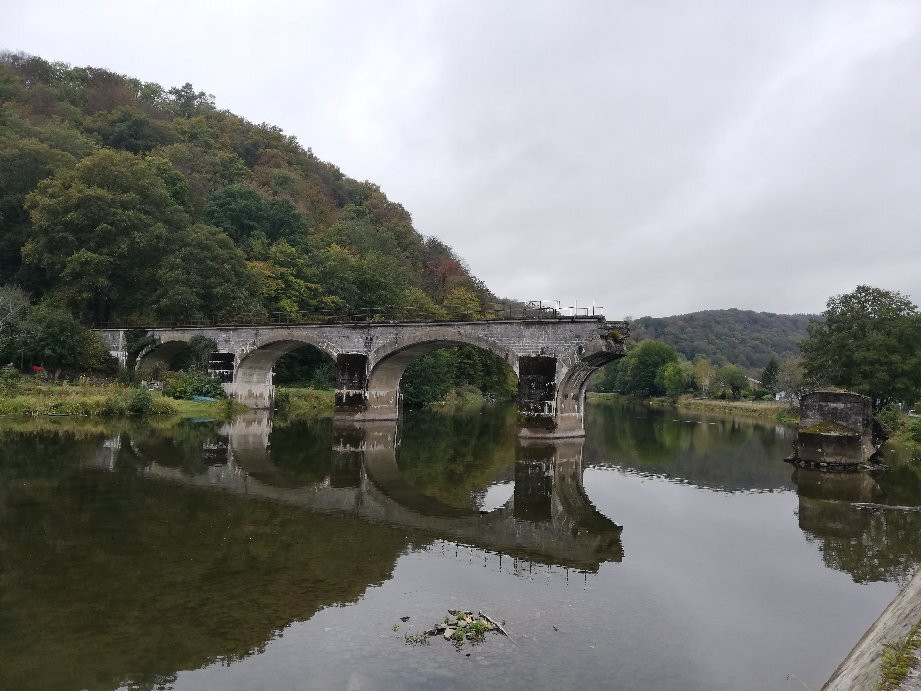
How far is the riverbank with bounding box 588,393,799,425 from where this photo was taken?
53.7m

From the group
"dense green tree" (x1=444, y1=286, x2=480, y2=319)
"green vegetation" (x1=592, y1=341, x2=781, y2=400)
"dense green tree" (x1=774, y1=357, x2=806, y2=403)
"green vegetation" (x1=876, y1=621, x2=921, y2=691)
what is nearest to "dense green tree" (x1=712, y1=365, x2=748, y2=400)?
"green vegetation" (x1=592, y1=341, x2=781, y2=400)

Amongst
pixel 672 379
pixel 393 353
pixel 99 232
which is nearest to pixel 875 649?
pixel 393 353

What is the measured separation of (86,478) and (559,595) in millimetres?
12935

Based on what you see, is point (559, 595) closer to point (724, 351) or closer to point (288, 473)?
point (288, 473)

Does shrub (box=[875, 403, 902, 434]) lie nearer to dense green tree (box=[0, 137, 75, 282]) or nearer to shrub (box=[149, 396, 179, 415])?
shrub (box=[149, 396, 179, 415])

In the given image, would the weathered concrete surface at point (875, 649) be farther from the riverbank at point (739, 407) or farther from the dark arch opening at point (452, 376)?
the riverbank at point (739, 407)

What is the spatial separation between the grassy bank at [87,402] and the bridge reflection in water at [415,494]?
24.3 feet

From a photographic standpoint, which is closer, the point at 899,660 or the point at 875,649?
the point at 899,660

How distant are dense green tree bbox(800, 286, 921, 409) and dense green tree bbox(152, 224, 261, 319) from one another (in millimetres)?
37874

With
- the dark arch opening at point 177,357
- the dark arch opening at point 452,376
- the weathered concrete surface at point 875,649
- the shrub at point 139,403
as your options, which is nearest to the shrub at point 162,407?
the shrub at point 139,403

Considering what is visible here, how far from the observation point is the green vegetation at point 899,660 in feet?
15.5

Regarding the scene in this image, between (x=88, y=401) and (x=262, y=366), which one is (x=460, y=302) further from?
(x=88, y=401)

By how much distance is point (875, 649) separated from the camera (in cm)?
623

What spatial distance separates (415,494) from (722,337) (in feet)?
557
